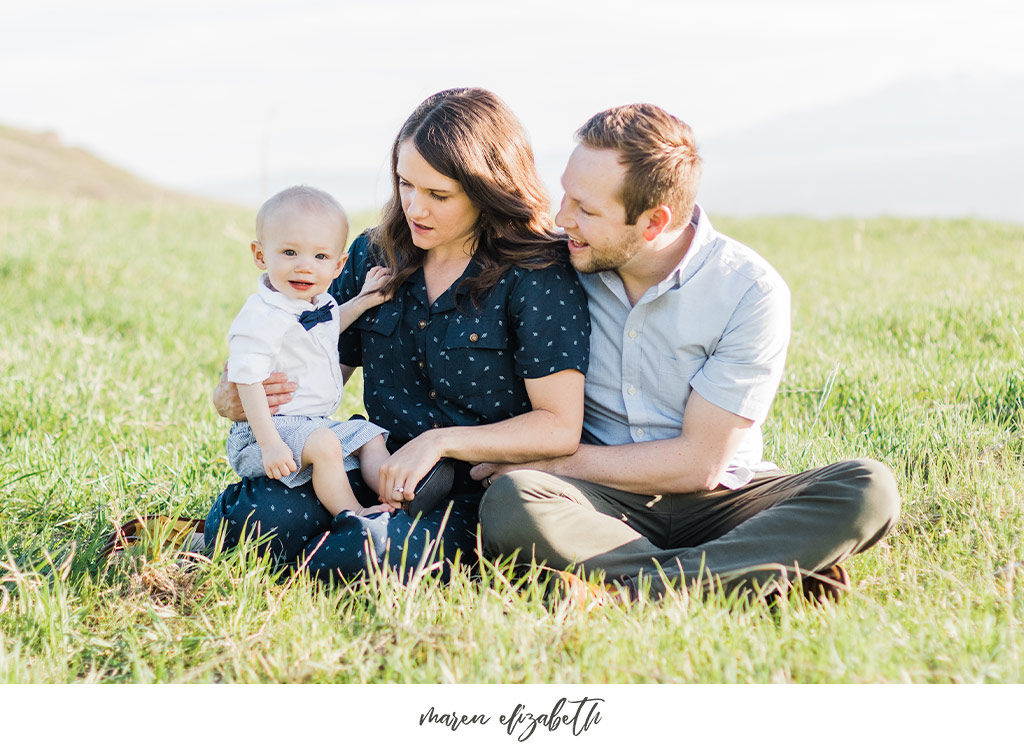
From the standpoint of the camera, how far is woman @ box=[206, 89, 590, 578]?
313 cm

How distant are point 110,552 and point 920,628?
234cm

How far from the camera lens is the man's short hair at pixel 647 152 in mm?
3100

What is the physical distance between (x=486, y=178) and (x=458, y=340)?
1.75 feet

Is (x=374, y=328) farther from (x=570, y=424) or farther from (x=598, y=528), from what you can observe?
(x=598, y=528)

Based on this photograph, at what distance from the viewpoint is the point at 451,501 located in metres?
3.19

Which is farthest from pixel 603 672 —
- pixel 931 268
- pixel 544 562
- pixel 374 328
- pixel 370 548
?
pixel 931 268

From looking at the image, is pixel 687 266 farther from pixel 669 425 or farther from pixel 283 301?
pixel 283 301

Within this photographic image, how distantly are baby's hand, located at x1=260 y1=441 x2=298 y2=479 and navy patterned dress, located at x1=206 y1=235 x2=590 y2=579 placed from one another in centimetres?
14

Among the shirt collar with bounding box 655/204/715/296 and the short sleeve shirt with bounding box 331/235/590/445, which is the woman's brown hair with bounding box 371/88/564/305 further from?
the shirt collar with bounding box 655/204/715/296

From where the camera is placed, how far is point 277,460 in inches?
122

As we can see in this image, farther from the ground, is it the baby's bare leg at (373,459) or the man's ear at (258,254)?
the man's ear at (258,254)

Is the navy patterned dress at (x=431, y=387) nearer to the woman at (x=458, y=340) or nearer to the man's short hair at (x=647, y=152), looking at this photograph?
the woman at (x=458, y=340)

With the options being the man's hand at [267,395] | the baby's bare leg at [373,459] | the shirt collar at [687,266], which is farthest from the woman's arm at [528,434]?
the man's hand at [267,395]

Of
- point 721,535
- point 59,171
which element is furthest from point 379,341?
point 59,171
